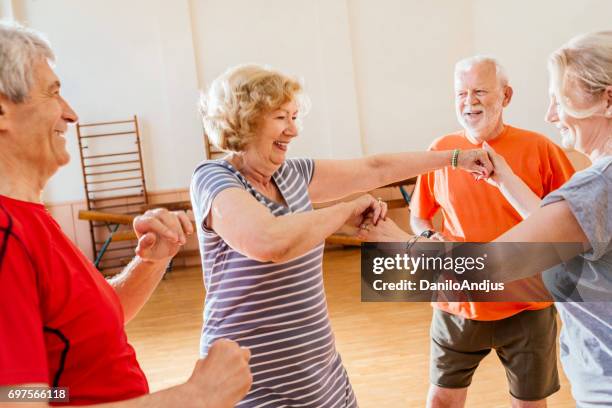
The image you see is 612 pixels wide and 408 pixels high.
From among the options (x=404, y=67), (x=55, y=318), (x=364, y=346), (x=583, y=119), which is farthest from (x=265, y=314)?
(x=404, y=67)

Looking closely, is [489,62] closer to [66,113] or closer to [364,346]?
[66,113]

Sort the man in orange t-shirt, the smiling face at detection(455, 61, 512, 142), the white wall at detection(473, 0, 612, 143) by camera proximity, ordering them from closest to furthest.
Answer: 1. the man in orange t-shirt
2. the smiling face at detection(455, 61, 512, 142)
3. the white wall at detection(473, 0, 612, 143)

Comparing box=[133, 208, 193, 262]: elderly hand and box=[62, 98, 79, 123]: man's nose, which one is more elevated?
box=[62, 98, 79, 123]: man's nose

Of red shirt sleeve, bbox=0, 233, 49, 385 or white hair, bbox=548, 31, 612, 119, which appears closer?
red shirt sleeve, bbox=0, 233, 49, 385

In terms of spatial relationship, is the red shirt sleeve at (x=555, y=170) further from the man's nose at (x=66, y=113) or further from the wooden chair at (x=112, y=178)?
the wooden chair at (x=112, y=178)

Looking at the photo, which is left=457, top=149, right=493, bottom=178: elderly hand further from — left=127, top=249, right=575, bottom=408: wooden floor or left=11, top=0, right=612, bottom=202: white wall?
left=11, top=0, right=612, bottom=202: white wall

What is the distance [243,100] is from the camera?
1586 millimetres

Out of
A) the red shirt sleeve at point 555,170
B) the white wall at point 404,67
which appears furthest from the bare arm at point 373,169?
the white wall at point 404,67

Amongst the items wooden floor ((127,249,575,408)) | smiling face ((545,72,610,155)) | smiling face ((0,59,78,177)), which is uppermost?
smiling face ((0,59,78,177))

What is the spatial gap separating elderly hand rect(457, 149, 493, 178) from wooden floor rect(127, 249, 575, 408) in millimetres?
1516

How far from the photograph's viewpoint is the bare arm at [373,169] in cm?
191

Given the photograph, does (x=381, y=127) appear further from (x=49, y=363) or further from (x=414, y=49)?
(x=49, y=363)

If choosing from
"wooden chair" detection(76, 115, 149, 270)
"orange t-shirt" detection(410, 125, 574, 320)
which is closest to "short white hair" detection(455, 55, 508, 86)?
"orange t-shirt" detection(410, 125, 574, 320)

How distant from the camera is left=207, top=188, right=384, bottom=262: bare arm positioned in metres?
1.34
